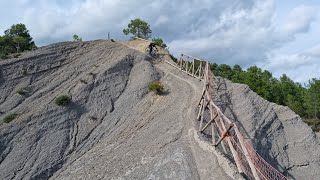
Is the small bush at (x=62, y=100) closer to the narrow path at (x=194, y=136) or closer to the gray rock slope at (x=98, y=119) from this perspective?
the gray rock slope at (x=98, y=119)

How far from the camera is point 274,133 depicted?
46344 mm

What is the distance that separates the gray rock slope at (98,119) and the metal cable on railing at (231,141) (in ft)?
3.49

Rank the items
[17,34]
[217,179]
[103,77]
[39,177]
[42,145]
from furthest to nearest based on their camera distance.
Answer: [17,34] < [103,77] < [42,145] < [39,177] < [217,179]

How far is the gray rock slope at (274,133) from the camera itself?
4400cm

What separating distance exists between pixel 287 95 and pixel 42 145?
59.2m

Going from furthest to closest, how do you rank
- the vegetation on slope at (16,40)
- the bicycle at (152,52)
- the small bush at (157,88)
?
the vegetation on slope at (16,40)
the bicycle at (152,52)
the small bush at (157,88)

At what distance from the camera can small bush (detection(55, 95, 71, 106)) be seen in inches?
1824

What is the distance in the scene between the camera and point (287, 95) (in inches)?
3583

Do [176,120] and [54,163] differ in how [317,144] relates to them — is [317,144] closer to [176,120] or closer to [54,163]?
[176,120]

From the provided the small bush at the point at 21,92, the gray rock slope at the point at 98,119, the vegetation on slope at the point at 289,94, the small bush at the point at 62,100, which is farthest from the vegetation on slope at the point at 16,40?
the vegetation on slope at the point at 289,94

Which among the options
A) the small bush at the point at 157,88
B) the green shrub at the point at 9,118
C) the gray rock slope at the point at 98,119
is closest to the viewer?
the gray rock slope at the point at 98,119

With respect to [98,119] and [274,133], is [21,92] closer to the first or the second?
[98,119]

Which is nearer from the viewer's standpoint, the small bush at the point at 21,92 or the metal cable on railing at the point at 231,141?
the metal cable on railing at the point at 231,141

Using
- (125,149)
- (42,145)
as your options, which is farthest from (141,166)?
(42,145)
